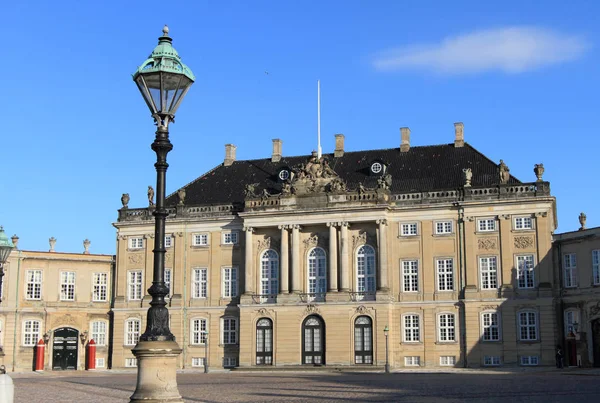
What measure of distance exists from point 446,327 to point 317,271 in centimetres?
944

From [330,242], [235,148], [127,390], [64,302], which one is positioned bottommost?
[127,390]

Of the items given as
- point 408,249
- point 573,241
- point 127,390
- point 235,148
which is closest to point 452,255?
point 408,249

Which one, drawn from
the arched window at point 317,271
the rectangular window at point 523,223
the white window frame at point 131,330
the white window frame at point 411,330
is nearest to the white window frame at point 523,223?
the rectangular window at point 523,223

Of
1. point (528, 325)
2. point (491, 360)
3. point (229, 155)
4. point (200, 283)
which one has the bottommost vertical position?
point (491, 360)

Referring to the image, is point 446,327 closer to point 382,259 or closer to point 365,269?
point 382,259

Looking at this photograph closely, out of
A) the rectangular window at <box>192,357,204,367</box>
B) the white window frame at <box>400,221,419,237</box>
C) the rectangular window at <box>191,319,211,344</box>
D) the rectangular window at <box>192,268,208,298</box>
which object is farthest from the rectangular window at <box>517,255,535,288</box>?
the rectangular window at <box>192,357,204,367</box>

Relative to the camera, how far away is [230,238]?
59.8 meters

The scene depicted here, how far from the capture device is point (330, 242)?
55.8 m

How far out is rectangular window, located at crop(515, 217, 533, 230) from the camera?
5281 cm

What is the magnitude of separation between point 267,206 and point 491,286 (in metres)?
16.0

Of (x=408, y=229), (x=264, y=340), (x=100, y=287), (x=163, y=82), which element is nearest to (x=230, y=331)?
(x=264, y=340)

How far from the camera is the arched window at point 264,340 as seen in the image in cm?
5650

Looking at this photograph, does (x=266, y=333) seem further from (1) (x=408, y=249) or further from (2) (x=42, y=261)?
(2) (x=42, y=261)

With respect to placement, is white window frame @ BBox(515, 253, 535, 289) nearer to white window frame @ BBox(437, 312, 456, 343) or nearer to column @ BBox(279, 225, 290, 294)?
white window frame @ BBox(437, 312, 456, 343)
